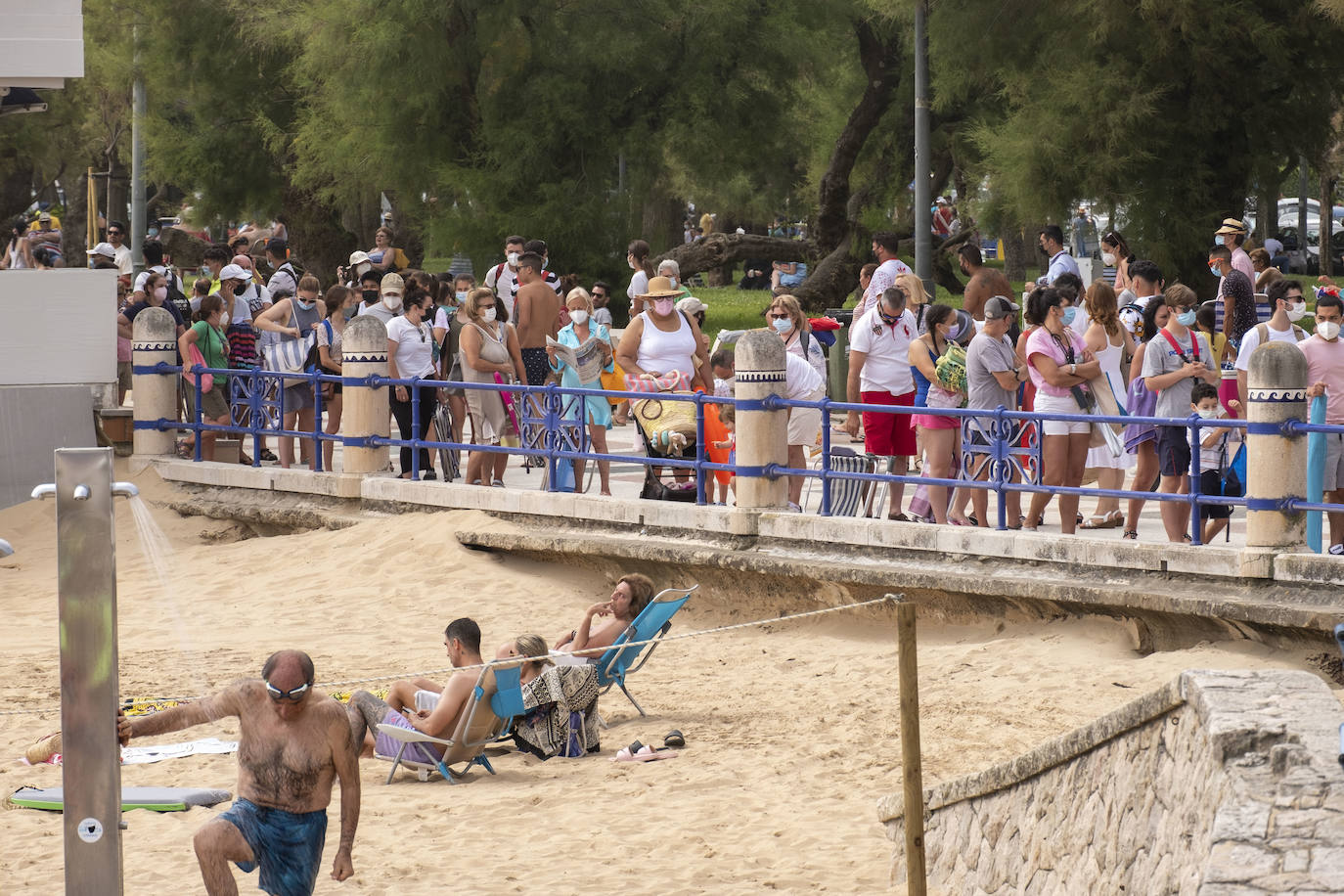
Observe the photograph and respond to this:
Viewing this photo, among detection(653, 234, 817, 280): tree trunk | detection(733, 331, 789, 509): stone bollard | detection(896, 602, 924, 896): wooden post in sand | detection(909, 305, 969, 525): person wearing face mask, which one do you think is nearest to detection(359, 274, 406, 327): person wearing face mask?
detection(733, 331, 789, 509): stone bollard

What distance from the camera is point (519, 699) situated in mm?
9984

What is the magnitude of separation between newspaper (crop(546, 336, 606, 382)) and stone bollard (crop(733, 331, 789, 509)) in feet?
6.82

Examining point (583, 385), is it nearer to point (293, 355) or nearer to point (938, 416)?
point (293, 355)

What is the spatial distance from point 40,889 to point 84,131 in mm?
37094

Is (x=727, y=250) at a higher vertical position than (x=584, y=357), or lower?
higher

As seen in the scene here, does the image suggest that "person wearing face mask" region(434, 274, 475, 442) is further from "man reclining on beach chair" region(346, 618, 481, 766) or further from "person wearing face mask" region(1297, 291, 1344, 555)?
"person wearing face mask" region(1297, 291, 1344, 555)

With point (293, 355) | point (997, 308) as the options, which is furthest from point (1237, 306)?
point (293, 355)

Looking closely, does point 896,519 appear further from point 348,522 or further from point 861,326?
point 348,522

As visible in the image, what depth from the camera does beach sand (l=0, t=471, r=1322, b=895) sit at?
8484mm

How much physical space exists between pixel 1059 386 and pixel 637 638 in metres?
3.08

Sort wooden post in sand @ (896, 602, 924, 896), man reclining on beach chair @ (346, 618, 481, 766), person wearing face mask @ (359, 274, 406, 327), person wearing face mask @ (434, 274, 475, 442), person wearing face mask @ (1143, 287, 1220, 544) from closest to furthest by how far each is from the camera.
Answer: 1. wooden post in sand @ (896, 602, 924, 896)
2. man reclining on beach chair @ (346, 618, 481, 766)
3. person wearing face mask @ (1143, 287, 1220, 544)
4. person wearing face mask @ (434, 274, 475, 442)
5. person wearing face mask @ (359, 274, 406, 327)

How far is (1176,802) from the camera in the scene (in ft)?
19.3

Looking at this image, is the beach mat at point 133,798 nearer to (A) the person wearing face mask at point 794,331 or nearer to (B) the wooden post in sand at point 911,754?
(B) the wooden post in sand at point 911,754

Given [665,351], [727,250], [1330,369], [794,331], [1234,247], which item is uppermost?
[727,250]
